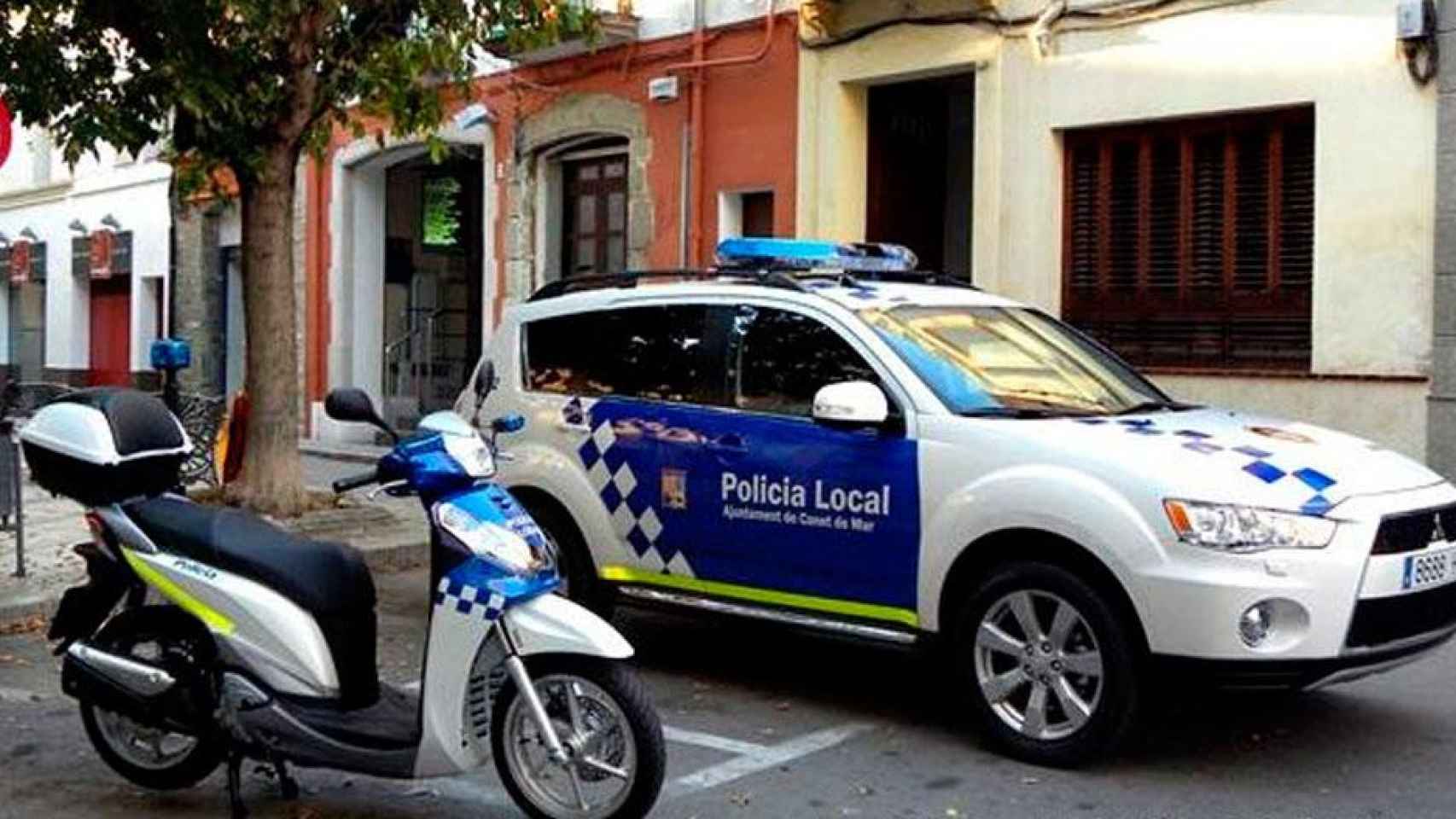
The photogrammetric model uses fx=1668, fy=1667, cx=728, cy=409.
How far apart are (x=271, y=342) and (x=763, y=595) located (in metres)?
→ 6.21

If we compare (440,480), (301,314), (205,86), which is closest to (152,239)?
(301,314)

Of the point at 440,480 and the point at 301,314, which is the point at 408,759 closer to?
the point at 440,480

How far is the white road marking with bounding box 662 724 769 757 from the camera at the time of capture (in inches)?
242

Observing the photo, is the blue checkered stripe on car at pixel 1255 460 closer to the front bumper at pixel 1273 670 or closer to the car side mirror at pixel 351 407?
the front bumper at pixel 1273 670

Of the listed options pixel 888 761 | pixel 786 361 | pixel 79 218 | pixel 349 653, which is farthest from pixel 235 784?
pixel 79 218

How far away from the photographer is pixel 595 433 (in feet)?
24.3

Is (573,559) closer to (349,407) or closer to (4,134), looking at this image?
(349,407)

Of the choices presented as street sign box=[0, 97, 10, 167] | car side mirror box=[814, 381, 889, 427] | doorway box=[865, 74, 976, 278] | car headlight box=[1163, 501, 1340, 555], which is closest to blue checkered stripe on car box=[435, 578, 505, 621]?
car side mirror box=[814, 381, 889, 427]

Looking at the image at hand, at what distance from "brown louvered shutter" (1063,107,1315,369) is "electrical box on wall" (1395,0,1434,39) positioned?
940mm

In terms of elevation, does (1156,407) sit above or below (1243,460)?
above

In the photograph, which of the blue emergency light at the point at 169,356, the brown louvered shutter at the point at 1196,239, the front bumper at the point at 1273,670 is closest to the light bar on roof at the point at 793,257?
the front bumper at the point at 1273,670

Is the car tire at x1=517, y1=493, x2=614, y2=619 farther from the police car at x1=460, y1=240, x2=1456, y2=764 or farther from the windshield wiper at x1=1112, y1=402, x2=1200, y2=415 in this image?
the windshield wiper at x1=1112, y1=402, x2=1200, y2=415

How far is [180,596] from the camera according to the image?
518cm

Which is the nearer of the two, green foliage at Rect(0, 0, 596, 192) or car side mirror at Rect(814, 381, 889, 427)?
car side mirror at Rect(814, 381, 889, 427)
